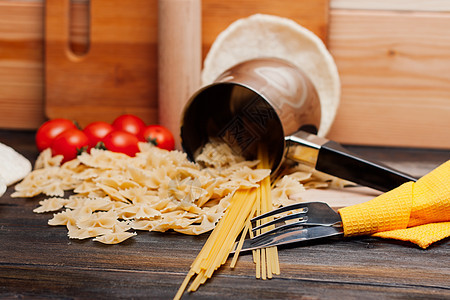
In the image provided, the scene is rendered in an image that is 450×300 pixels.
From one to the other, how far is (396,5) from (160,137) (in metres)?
0.71

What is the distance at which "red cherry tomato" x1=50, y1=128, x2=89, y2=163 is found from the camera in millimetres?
1058

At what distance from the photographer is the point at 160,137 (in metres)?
1.15

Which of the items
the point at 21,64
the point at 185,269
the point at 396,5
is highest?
the point at 396,5

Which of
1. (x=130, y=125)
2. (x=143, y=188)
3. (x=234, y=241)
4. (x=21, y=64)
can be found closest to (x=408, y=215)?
(x=234, y=241)

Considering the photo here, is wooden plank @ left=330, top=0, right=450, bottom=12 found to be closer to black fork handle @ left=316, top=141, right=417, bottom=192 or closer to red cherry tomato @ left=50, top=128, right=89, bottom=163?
black fork handle @ left=316, top=141, right=417, bottom=192

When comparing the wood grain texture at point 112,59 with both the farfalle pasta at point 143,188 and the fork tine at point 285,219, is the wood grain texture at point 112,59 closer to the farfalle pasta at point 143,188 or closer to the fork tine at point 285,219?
the farfalle pasta at point 143,188

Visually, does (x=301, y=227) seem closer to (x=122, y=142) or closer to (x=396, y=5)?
(x=122, y=142)

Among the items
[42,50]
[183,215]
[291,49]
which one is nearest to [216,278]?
[183,215]

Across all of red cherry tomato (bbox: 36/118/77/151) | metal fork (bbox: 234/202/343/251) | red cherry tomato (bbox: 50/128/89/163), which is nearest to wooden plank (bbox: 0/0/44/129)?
red cherry tomato (bbox: 36/118/77/151)

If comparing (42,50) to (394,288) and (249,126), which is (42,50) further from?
(394,288)

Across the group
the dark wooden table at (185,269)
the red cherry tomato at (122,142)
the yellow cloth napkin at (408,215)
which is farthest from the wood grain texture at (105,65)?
the yellow cloth napkin at (408,215)

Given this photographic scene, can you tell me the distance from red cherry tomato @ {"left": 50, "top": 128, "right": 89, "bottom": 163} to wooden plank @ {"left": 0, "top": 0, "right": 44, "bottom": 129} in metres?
0.37

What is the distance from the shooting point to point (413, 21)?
4.06 feet

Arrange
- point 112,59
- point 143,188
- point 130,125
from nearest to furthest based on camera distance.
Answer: point 143,188 → point 130,125 → point 112,59
